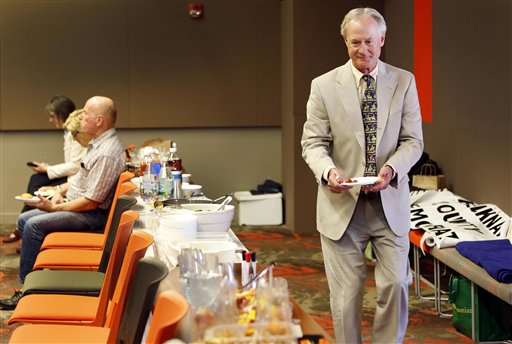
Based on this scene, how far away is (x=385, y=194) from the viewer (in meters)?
3.74

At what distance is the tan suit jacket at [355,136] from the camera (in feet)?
12.3

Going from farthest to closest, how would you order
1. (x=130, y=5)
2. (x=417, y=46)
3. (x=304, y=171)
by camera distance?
(x=130, y=5), (x=304, y=171), (x=417, y=46)

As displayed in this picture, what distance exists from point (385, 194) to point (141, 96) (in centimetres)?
632

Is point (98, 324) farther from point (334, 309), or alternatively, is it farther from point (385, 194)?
point (385, 194)

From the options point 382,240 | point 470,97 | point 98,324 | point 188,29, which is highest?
point 188,29

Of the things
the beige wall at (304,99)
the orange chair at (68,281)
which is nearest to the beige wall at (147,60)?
the beige wall at (304,99)

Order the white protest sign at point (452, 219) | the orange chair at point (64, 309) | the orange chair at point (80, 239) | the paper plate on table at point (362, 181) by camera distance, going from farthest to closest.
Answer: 1. the white protest sign at point (452, 219)
2. the orange chair at point (80, 239)
3. the orange chair at point (64, 309)
4. the paper plate on table at point (362, 181)

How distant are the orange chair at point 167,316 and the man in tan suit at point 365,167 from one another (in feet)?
4.78

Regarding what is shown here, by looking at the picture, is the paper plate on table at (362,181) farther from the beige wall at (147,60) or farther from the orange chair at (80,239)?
the beige wall at (147,60)

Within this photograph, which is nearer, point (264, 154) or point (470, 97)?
point (470, 97)

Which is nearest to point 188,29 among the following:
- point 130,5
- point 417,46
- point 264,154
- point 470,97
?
point 130,5

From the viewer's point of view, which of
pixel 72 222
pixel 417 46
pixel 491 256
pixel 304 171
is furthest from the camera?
pixel 304 171

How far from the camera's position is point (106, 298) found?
3.84m

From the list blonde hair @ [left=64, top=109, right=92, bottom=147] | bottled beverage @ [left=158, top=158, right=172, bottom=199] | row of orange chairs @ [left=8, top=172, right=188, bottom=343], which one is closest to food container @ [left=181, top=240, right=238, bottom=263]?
row of orange chairs @ [left=8, top=172, right=188, bottom=343]
